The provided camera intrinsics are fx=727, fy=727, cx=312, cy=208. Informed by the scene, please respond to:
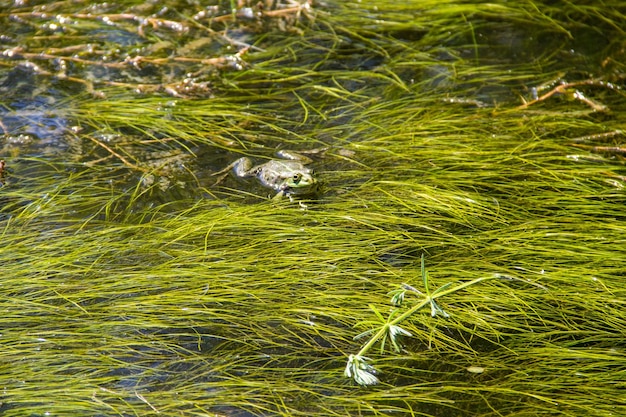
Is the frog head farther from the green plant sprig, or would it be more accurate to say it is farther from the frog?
the green plant sprig

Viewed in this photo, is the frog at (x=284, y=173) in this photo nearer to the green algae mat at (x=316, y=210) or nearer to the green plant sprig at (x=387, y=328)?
the green algae mat at (x=316, y=210)

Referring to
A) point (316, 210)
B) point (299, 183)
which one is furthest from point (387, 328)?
point (299, 183)

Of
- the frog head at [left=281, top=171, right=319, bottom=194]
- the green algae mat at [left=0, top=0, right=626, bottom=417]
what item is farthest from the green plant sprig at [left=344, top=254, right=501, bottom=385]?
the frog head at [left=281, top=171, right=319, bottom=194]

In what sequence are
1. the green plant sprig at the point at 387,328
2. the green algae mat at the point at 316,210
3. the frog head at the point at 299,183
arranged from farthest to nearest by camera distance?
the frog head at the point at 299,183 → the green algae mat at the point at 316,210 → the green plant sprig at the point at 387,328

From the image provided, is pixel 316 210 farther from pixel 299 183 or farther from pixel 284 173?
pixel 284 173

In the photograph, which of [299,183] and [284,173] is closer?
[299,183]

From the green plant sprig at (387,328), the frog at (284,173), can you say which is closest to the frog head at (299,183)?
the frog at (284,173)
